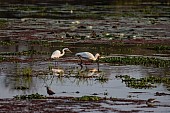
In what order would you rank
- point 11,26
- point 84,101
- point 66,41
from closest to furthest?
1. point 84,101
2. point 66,41
3. point 11,26

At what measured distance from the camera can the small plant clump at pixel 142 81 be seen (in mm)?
21117

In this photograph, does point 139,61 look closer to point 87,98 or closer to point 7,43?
point 87,98

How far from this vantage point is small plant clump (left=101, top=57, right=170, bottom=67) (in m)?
26.6

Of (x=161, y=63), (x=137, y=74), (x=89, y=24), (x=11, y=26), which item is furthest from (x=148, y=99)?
(x=89, y=24)

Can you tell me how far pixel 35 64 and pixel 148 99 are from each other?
27.0ft

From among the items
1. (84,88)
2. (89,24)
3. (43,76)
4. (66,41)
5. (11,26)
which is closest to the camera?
(84,88)

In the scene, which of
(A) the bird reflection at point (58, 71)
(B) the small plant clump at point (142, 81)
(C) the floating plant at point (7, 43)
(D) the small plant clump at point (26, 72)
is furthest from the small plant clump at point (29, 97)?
(C) the floating plant at point (7, 43)

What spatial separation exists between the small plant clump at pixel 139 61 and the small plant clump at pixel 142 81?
11.9 ft

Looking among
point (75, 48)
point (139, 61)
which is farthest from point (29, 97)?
point (75, 48)

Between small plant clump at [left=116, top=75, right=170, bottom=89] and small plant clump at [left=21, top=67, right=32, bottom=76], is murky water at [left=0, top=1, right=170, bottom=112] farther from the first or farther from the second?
small plant clump at [left=116, top=75, right=170, bottom=89]

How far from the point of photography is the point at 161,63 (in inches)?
1049

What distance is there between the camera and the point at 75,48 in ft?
107

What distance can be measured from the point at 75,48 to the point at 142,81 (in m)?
11.0

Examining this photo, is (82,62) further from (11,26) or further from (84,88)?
(11,26)
